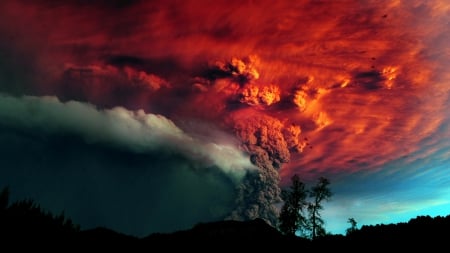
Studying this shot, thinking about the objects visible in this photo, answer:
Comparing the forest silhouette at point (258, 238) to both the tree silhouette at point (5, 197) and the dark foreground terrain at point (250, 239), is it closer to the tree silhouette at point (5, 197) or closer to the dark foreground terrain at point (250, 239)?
the dark foreground terrain at point (250, 239)

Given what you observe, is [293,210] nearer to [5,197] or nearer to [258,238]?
[258,238]

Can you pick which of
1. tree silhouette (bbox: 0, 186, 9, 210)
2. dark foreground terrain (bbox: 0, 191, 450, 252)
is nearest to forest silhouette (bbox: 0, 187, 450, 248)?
dark foreground terrain (bbox: 0, 191, 450, 252)

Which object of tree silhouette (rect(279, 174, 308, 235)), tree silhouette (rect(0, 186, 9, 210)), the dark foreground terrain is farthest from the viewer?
tree silhouette (rect(0, 186, 9, 210))

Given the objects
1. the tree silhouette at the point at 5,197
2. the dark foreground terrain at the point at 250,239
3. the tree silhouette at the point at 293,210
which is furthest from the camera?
the tree silhouette at the point at 5,197

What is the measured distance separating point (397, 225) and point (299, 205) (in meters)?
33.9

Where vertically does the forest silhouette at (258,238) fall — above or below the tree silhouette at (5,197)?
below

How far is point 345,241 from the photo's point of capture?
3606 cm

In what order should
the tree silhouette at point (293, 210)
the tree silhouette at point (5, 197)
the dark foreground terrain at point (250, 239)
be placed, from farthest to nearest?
1. the tree silhouette at point (5, 197)
2. the tree silhouette at point (293, 210)
3. the dark foreground terrain at point (250, 239)

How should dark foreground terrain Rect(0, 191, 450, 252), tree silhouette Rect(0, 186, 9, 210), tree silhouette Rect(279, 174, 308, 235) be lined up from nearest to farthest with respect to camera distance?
1. dark foreground terrain Rect(0, 191, 450, 252)
2. tree silhouette Rect(279, 174, 308, 235)
3. tree silhouette Rect(0, 186, 9, 210)

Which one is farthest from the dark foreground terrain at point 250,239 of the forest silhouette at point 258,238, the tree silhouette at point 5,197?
the tree silhouette at point 5,197

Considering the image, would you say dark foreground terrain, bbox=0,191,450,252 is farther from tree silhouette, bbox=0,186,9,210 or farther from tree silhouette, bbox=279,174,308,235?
tree silhouette, bbox=0,186,9,210

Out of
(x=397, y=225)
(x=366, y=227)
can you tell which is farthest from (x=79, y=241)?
(x=397, y=225)

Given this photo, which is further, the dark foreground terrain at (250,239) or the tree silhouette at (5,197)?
the tree silhouette at (5,197)

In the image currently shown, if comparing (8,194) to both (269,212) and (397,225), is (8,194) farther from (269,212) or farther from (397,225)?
(269,212)
